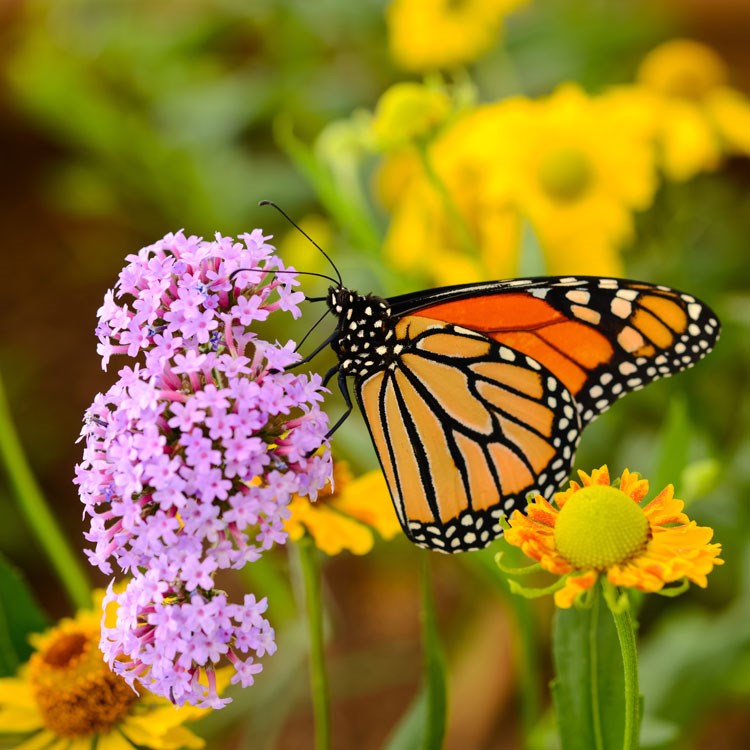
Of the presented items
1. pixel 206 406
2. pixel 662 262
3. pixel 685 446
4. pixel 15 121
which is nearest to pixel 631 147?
pixel 662 262

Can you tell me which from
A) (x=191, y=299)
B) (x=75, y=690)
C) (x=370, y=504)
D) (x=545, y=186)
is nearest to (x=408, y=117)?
(x=545, y=186)

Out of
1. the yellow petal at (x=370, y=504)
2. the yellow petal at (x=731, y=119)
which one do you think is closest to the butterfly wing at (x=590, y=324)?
the yellow petal at (x=370, y=504)

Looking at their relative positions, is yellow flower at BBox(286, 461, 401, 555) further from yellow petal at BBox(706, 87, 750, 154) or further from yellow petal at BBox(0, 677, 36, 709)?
yellow petal at BBox(706, 87, 750, 154)

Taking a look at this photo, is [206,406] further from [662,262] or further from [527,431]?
[662,262]

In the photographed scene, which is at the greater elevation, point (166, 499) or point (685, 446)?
point (685, 446)

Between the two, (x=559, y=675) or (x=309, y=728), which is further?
(x=309, y=728)

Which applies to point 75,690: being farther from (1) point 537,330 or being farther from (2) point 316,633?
(1) point 537,330
